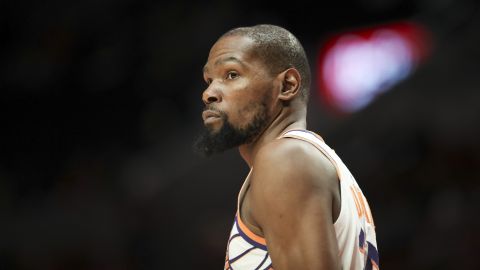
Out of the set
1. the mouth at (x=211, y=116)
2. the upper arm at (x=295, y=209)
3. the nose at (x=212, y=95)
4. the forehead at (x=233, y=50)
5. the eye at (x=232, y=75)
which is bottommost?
the upper arm at (x=295, y=209)

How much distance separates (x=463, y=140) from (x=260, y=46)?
4611 mm

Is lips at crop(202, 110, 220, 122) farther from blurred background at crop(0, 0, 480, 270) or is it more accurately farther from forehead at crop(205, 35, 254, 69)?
→ blurred background at crop(0, 0, 480, 270)

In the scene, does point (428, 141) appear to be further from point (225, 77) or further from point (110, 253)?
point (225, 77)

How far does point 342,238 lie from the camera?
7.70 feet

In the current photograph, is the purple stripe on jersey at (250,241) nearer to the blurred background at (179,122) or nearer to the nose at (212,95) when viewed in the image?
the nose at (212,95)

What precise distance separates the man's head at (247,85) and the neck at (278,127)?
0.02m

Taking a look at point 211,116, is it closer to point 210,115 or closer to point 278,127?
point 210,115

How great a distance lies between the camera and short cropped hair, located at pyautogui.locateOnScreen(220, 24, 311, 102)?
2.72 metres

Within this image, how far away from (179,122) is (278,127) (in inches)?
231

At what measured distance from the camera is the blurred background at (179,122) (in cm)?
696

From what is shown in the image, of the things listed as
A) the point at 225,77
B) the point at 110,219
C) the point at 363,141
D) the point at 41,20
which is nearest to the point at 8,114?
the point at 41,20

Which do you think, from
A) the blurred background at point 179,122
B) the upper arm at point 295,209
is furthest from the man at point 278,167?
the blurred background at point 179,122

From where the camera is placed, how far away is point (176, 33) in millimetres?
8641

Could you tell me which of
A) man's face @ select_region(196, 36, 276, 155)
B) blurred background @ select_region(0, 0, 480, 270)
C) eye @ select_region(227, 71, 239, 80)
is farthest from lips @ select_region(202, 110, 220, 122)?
blurred background @ select_region(0, 0, 480, 270)
